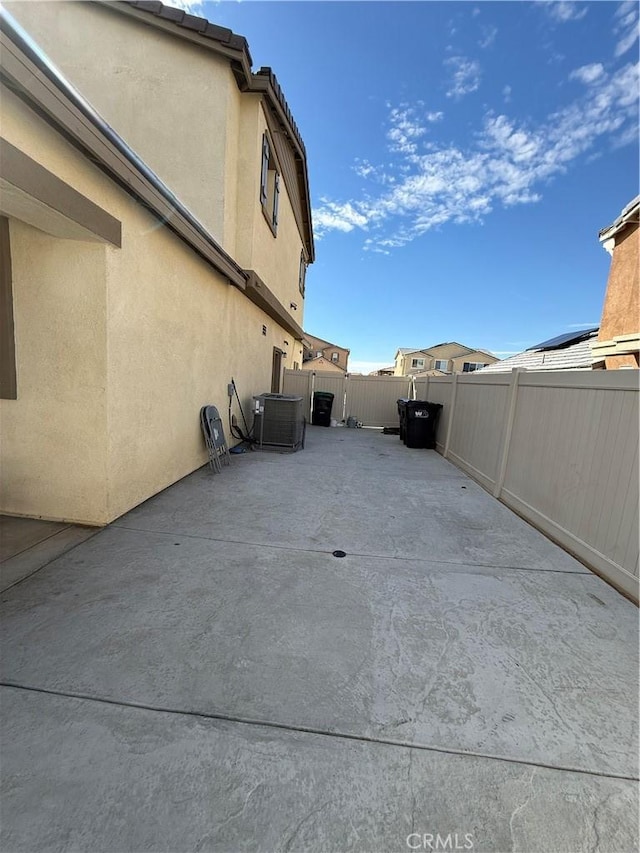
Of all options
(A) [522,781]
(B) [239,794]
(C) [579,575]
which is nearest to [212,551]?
(B) [239,794]

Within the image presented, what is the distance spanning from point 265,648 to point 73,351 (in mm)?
3046

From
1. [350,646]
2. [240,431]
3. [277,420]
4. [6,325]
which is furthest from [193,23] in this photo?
[350,646]

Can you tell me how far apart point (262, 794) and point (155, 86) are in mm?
8446

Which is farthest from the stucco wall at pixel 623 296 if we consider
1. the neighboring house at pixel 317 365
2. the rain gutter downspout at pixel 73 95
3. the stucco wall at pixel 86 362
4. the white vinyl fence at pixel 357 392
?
the neighboring house at pixel 317 365

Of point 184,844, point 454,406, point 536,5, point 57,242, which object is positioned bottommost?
point 184,844

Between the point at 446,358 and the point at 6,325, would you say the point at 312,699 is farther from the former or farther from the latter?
the point at 446,358

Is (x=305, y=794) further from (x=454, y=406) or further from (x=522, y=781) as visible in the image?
(x=454, y=406)

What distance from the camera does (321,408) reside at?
39.4 ft

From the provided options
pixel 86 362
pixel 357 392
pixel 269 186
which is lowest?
pixel 357 392

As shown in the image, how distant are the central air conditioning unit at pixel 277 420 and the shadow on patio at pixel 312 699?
4.18 metres

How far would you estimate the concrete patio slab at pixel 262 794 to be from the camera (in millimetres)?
1208

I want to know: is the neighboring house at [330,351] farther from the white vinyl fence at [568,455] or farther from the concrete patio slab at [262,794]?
the concrete patio slab at [262,794]

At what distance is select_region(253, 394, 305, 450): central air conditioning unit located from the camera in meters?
7.32

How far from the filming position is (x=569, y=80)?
699 cm
